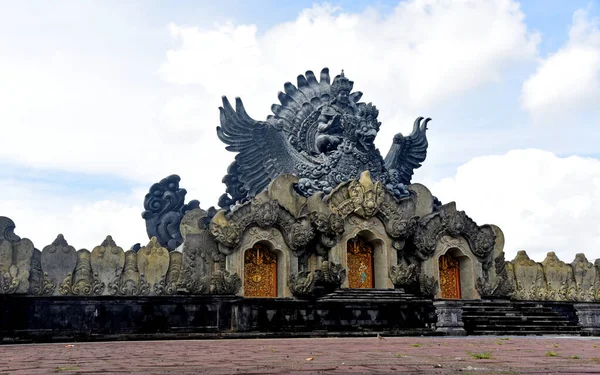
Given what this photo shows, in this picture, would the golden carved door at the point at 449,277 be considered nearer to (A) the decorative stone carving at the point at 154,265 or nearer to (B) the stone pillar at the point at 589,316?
(B) the stone pillar at the point at 589,316

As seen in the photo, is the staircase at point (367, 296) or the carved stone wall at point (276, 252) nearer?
the staircase at point (367, 296)

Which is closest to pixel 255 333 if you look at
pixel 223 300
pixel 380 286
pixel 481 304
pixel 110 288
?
pixel 223 300

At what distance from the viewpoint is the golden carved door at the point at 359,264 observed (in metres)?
21.8

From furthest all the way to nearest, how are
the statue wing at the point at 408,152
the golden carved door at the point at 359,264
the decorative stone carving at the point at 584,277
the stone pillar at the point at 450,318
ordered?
the statue wing at the point at 408,152 → the decorative stone carving at the point at 584,277 → the golden carved door at the point at 359,264 → the stone pillar at the point at 450,318

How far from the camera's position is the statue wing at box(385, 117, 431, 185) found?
86.1ft

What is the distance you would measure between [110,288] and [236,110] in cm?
874

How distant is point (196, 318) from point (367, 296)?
215 inches

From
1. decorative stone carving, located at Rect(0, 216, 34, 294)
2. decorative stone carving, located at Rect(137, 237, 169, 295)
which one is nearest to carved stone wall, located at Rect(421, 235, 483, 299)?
decorative stone carving, located at Rect(137, 237, 169, 295)

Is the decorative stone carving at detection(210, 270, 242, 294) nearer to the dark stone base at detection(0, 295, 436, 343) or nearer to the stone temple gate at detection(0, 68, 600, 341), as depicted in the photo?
the stone temple gate at detection(0, 68, 600, 341)

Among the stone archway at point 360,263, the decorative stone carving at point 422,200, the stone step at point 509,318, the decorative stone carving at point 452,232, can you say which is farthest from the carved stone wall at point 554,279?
the stone archway at point 360,263

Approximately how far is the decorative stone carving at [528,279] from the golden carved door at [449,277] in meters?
2.27

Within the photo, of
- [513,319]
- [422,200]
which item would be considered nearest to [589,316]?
[513,319]

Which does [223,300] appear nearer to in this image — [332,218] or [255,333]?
[255,333]

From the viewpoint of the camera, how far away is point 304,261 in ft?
69.1
